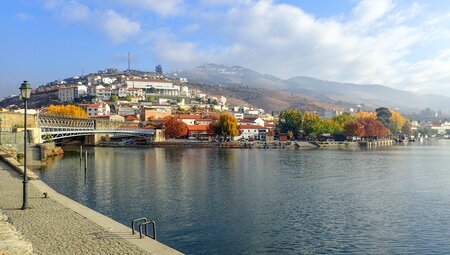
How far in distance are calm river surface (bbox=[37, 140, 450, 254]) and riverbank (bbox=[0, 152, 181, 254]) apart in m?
2.68

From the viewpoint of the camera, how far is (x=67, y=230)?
467 inches

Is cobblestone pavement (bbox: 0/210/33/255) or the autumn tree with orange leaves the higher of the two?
the autumn tree with orange leaves

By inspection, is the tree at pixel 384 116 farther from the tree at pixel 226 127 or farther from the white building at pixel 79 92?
the white building at pixel 79 92

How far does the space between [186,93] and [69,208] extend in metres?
155

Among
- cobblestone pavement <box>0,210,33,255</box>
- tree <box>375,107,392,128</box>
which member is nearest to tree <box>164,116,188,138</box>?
tree <box>375,107,392,128</box>

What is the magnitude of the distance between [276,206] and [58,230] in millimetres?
11761

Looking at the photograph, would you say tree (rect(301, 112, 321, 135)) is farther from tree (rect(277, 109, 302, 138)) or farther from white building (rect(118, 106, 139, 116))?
white building (rect(118, 106, 139, 116))

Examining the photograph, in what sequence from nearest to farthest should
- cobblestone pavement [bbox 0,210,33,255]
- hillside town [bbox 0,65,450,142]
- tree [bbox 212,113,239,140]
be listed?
cobblestone pavement [bbox 0,210,33,255] < tree [bbox 212,113,239,140] < hillside town [bbox 0,65,450,142]

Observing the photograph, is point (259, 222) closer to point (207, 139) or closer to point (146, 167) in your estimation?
point (146, 167)

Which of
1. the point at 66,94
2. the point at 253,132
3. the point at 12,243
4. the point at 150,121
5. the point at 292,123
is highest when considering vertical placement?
the point at 66,94

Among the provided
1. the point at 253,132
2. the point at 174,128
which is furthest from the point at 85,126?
the point at 253,132

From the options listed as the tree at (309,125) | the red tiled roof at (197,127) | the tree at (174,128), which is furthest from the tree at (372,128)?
the tree at (174,128)

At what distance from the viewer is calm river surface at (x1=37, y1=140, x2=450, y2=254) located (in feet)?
48.8

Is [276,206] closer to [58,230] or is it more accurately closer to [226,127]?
[58,230]
